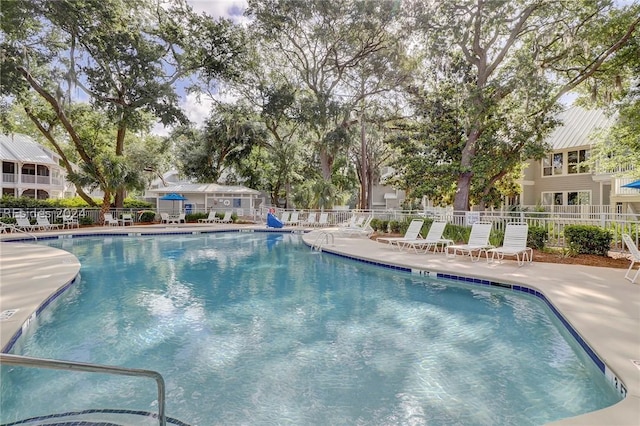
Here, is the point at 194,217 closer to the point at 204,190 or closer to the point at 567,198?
the point at 204,190

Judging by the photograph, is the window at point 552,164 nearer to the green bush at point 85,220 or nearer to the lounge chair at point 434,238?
the lounge chair at point 434,238

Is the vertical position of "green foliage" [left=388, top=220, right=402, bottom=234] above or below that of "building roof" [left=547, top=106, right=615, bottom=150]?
below

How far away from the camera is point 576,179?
1861 cm

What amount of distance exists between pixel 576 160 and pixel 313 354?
2041cm

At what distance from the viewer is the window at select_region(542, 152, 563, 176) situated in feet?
63.7

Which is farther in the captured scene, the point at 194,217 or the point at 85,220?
the point at 194,217

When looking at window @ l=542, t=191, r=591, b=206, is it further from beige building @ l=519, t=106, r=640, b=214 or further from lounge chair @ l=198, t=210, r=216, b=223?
lounge chair @ l=198, t=210, r=216, b=223

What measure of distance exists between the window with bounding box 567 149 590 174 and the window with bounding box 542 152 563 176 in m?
0.42

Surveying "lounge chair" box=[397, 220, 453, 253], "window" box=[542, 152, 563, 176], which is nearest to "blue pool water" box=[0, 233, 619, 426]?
"lounge chair" box=[397, 220, 453, 253]

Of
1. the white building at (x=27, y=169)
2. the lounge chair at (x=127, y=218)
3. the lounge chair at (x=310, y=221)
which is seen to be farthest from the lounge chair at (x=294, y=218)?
the white building at (x=27, y=169)

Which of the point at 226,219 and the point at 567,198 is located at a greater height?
the point at 567,198

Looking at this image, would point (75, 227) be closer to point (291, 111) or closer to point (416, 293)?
point (291, 111)

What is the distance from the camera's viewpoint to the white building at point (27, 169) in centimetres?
2828

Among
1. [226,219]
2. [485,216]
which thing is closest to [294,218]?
[226,219]
